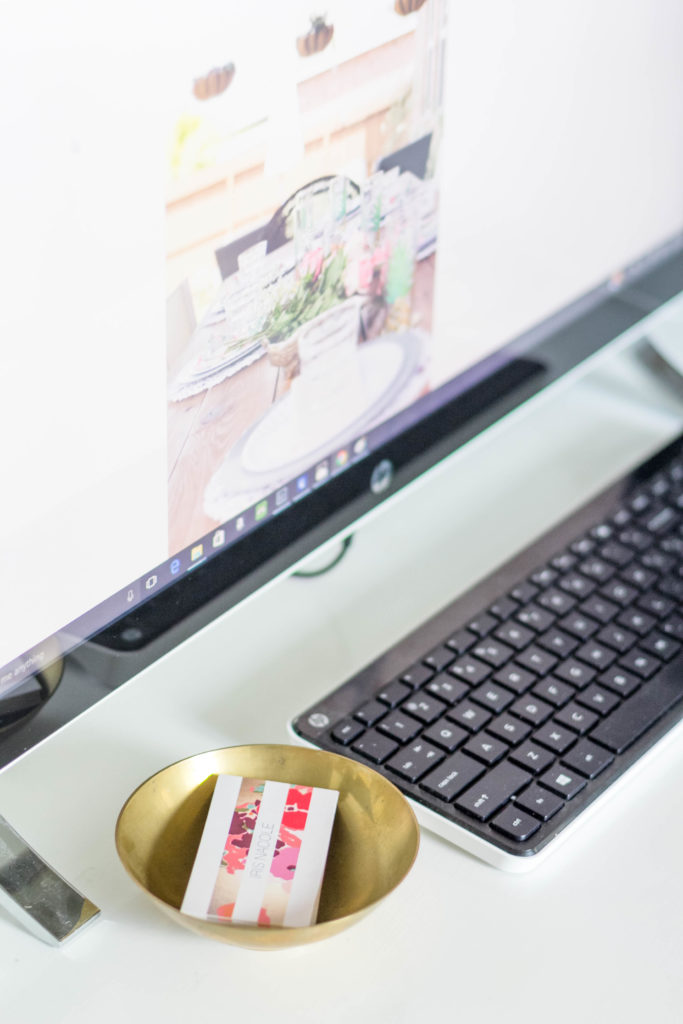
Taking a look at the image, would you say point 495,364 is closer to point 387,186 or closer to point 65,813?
point 387,186

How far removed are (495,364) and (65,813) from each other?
309 mm

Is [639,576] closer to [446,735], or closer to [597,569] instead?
[597,569]

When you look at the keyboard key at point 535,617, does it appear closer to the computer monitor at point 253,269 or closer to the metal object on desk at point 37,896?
the computer monitor at point 253,269

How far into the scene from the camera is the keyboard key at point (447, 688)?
0.54 meters

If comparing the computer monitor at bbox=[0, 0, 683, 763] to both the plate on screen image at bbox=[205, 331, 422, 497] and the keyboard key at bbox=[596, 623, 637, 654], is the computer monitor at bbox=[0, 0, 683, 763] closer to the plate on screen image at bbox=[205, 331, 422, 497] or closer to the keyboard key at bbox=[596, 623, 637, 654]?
the plate on screen image at bbox=[205, 331, 422, 497]

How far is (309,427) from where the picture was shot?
0.52 metres

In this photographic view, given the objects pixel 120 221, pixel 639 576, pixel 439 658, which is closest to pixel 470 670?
pixel 439 658

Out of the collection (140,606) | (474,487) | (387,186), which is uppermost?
(387,186)

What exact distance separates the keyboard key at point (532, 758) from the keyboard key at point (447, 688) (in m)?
0.04

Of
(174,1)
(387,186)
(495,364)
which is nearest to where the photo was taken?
(174,1)

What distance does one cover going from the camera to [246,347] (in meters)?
0.47

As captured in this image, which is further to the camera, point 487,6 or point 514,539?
point 514,539

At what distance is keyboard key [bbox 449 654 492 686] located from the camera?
55 centimetres

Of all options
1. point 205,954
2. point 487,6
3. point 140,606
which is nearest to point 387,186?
point 487,6
